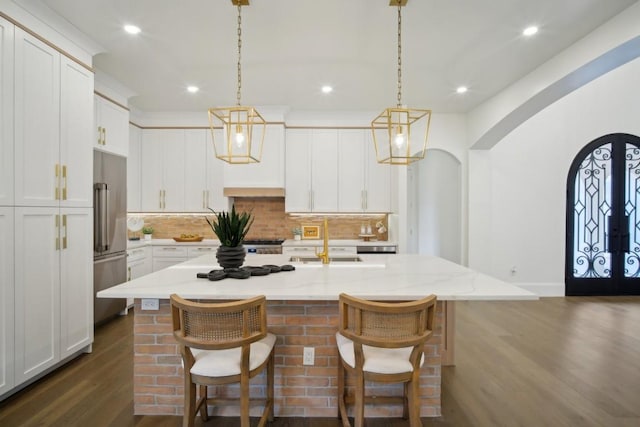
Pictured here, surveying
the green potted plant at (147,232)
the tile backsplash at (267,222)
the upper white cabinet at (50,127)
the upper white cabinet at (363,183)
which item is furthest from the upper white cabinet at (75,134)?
the upper white cabinet at (363,183)

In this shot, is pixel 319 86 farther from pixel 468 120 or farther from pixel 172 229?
pixel 172 229

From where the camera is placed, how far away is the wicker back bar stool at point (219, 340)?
1.56 meters

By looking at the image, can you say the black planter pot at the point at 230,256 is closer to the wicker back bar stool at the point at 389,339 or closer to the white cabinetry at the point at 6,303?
the wicker back bar stool at the point at 389,339

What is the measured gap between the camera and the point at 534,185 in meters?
5.23

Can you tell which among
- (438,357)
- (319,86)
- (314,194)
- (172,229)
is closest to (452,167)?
(314,194)

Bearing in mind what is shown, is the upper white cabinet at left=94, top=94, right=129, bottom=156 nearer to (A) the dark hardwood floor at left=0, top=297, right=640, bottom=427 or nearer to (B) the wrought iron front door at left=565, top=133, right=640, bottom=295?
(A) the dark hardwood floor at left=0, top=297, right=640, bottom=427

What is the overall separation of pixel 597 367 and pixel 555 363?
1.05 feet

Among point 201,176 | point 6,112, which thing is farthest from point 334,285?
point 201,176

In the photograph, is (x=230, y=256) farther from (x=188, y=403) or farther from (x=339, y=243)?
(x=339, y=243)

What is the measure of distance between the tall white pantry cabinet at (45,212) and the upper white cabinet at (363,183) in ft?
10.6

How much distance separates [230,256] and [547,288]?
17.0 feet

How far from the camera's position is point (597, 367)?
9.30 feet

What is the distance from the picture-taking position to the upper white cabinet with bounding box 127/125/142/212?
4.88 metres

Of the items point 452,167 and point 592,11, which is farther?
point 452,167
